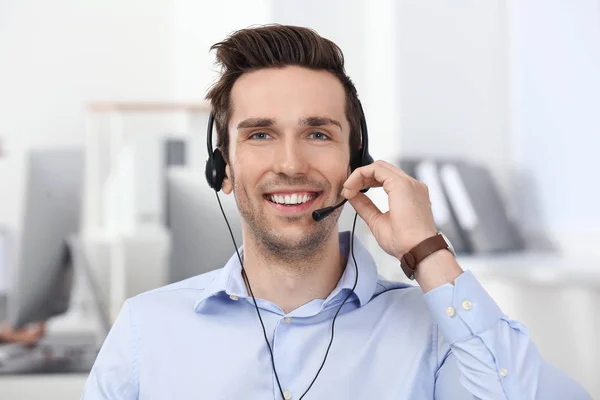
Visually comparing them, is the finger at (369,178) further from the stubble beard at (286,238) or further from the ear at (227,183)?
the ear at (227,183)

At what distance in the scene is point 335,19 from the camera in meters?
2.66

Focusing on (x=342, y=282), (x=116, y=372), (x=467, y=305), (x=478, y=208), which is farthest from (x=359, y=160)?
(x=478, y=208)

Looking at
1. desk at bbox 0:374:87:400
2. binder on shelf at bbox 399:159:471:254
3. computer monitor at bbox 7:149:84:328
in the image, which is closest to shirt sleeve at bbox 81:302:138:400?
desk at bbox 0:374:87:400

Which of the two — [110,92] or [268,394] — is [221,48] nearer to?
[268,394]

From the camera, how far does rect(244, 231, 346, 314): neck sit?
1.18 meters

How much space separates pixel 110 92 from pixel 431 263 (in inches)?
115

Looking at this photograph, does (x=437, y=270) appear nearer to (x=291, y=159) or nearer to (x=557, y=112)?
(x=291, y=159)

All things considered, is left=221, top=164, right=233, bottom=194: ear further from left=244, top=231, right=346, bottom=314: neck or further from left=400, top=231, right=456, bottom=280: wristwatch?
left=400, top=231, right=456, bottom=280: wristwatch

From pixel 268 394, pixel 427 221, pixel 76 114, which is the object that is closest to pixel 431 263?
pixel 427 221

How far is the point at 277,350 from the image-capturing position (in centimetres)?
112

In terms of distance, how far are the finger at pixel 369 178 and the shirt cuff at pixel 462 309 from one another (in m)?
0.18

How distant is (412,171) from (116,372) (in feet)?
5.12

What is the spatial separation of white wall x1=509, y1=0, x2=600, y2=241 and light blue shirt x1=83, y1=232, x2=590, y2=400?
4.66 ft

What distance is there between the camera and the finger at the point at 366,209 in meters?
1.13
